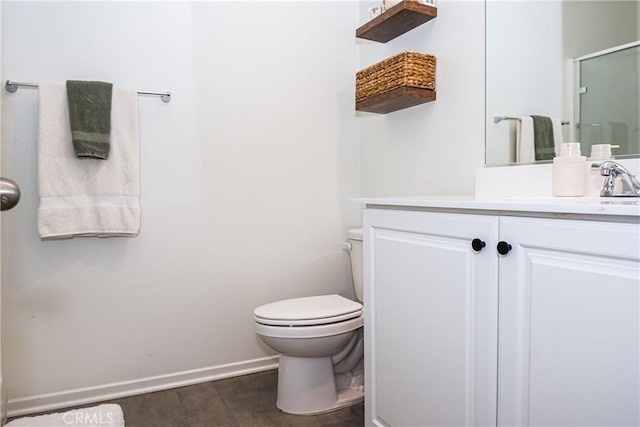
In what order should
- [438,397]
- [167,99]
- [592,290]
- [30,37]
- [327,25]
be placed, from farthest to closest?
[327,25] → [167,99] → [30,37] → [438,397] → [592,290]

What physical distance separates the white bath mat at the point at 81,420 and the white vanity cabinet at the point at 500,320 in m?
0.92

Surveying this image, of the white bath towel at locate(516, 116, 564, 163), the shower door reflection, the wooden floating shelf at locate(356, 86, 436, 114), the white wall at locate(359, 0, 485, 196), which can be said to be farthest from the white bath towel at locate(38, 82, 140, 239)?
the shower door reflection

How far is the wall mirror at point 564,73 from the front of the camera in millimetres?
1193

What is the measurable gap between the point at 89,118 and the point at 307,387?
1392 mm

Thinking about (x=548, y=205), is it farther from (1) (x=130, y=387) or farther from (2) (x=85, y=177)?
(1) (x=130, y=387)

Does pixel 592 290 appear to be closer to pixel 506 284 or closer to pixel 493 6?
pixel 506 284

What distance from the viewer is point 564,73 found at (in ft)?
4.44

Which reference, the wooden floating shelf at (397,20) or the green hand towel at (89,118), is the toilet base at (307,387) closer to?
the green hand towel at (89,118)

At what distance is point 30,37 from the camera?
1.74 metres

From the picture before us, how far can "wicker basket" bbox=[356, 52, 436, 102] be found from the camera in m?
1.74

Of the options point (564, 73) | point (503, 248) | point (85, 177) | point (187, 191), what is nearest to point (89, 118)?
point (85, 177)

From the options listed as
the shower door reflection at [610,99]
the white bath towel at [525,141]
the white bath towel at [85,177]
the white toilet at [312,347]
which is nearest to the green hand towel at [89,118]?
the white bath towel at [85,177]

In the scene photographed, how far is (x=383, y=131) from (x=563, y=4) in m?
0.97

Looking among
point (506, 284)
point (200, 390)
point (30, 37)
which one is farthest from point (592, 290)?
point (30, 37)
